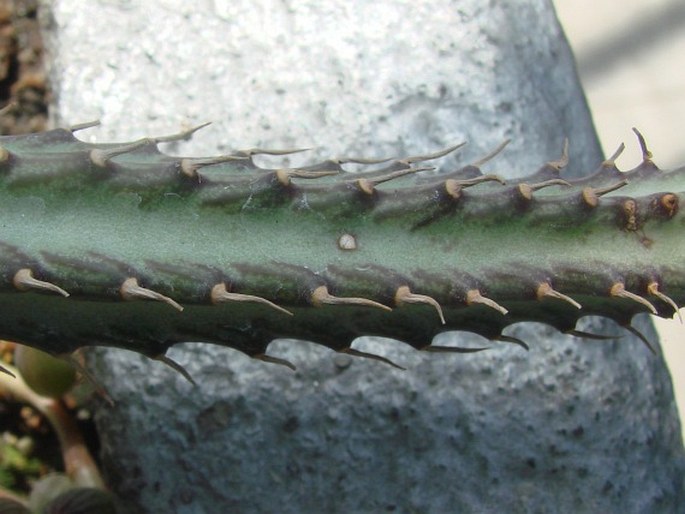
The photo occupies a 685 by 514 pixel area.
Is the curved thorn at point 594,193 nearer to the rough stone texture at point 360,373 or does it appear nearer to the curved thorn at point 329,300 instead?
the curved thorn at point 329,300

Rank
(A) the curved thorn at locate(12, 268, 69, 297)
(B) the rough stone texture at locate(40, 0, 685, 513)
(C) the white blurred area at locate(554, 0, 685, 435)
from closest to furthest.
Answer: (A) the curved thorn at locate(12, 268, 69, 297) → (B) the rough stone texture at locate(40, 0, 685, 513) → (C) the white blurred area at locate(554, 0, 685, 435)

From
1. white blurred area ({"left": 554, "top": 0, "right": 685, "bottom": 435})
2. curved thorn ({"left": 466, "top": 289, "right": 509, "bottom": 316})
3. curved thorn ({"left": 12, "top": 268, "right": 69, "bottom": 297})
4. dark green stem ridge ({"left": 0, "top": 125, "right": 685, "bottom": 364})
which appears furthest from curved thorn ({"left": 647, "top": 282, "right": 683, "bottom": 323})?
white blurred area ({"left": 554, "top": 0, "right": 685, "bottom": 435})

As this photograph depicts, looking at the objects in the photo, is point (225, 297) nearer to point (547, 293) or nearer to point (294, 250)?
point (294, 250)

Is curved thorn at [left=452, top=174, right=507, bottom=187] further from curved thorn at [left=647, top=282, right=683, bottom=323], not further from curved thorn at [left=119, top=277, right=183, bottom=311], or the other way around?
curved thorn at [left=119, top=277, right=183, bottom=311]

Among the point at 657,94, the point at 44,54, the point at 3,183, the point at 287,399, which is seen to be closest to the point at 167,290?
the point at 3,183

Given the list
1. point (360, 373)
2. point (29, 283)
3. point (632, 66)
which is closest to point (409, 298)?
point (29, 283)

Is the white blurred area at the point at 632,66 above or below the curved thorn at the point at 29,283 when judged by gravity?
below

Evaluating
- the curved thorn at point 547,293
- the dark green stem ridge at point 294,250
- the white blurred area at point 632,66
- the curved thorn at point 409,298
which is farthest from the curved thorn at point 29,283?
the white blurred area at point 632,66
